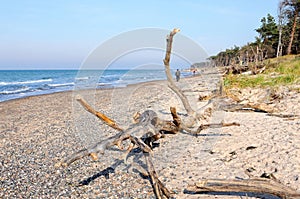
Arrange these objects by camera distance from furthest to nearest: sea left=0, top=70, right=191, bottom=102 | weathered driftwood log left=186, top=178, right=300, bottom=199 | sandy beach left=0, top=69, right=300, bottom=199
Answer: sea left=0, top=70, right=191, bottom=102 → sandy beach left=0, top=69, right=300, bottom=199 → weathered driftwood log left=186, top=178, right=300, bottom=199

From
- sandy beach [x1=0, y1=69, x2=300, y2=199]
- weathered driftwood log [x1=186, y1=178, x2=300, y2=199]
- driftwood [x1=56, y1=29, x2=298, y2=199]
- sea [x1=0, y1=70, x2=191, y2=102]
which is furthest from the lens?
sea [x1=0, y1=70, x2=191, y2=102]

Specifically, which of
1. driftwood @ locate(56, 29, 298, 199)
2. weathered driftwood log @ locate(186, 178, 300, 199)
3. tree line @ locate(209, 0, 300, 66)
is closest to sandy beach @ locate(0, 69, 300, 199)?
driftwood @ locate(56, 29, 298, 199)

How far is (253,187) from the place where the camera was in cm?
359

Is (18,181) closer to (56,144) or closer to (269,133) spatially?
(56,144)

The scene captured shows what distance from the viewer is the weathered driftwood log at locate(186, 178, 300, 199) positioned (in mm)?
3446

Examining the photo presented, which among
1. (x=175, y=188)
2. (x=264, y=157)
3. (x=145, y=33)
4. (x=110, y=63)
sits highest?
(x=145, y=33)

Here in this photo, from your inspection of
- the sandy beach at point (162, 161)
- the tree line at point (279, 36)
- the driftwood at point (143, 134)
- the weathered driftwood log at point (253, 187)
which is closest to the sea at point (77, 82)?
the sandy beach at point (162, 161)

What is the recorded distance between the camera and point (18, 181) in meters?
5.60

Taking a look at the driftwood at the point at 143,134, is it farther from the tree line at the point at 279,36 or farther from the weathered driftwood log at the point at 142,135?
the tree line at the point at 279,36

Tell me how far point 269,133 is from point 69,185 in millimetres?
4576

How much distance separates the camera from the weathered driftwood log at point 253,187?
3446 mm

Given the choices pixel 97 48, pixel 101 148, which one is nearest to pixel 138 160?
pixel 101 148

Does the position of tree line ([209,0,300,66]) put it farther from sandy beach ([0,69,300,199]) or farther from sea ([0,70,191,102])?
sandy beach ([0,69,300,199])

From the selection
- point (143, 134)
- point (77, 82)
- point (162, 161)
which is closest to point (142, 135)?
point (143, 134)
